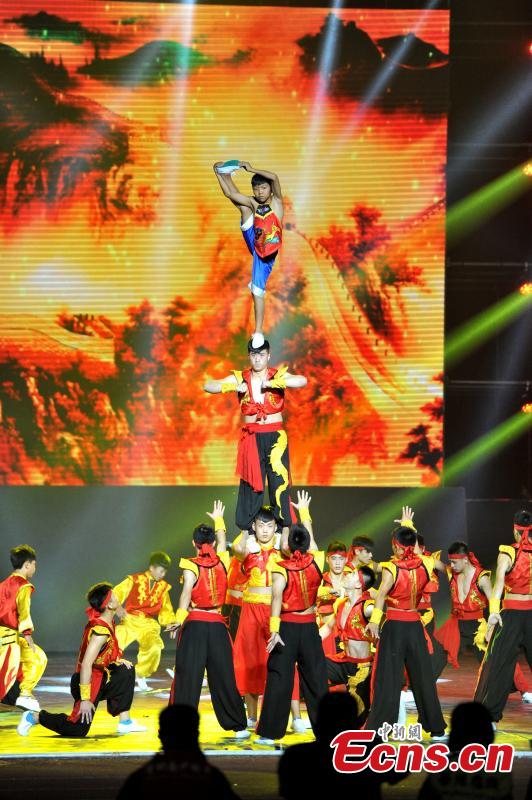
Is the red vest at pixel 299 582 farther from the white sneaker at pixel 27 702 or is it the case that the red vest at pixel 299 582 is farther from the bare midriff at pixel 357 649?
the white sneaker at pixel 27 702

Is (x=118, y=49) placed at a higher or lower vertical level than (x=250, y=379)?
higher

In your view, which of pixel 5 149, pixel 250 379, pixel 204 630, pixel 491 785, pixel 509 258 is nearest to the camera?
pixel 491 785

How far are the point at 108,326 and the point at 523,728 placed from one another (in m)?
4.97

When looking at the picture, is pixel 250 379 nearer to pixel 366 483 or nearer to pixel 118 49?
pixel 366 483

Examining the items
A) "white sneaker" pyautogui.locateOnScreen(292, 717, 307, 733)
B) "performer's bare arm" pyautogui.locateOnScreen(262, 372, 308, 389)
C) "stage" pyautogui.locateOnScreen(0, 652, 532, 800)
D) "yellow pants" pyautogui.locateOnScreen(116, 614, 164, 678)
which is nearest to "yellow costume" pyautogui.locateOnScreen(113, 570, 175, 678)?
"yellow pants" pyautogui.locateOnScreen(116, 614, 164, 678)

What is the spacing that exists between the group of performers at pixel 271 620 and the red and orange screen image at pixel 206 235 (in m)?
3.04

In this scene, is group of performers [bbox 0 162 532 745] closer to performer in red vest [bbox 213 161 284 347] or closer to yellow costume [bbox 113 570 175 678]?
performer in red vest [bbox 213 161 284 347]

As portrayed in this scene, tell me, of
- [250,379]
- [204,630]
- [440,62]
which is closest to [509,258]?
[440,62]

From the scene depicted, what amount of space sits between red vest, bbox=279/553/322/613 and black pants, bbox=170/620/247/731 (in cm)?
40

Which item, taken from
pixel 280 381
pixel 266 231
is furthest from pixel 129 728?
pixel 266 231

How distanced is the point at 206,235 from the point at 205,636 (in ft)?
15.9

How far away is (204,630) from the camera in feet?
22.4

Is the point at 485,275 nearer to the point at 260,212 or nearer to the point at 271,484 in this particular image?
the point at 260,212

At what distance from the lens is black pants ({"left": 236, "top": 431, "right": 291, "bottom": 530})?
7.39 meters
